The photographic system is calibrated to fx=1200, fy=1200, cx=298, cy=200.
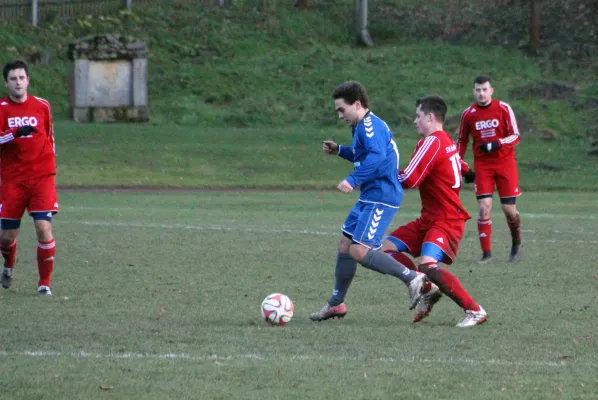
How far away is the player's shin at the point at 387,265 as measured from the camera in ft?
28.1

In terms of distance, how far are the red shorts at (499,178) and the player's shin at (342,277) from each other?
4579 millimetres

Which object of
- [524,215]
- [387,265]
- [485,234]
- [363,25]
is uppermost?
[363,25]

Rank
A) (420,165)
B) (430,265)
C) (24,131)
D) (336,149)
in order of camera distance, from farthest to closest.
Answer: (24,131)
(336,149)
(430,265)
(420,165)

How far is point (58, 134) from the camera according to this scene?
27.8 m

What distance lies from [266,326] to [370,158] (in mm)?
1406

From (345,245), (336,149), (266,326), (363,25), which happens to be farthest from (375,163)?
(363,25)

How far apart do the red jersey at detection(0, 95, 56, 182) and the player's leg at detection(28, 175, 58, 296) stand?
0.11 metres

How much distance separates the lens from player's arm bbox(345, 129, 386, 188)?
27.9 feet

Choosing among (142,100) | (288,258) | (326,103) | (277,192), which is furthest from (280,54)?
(288,258)

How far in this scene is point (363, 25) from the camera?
127 ft

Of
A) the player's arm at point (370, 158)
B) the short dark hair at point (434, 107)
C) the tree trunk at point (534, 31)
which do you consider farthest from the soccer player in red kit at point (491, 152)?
the tree trunk at point (534, 31)

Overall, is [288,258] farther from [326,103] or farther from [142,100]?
[326,103]

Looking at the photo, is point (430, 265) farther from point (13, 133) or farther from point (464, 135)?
point (464, 135)

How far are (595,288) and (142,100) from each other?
68.0 ft
